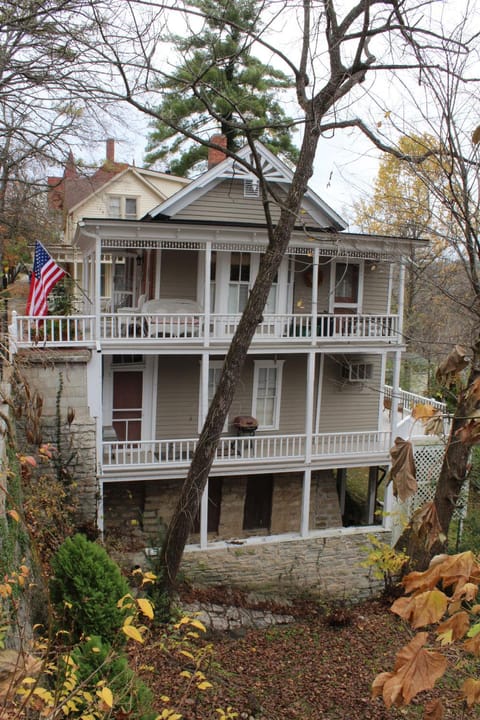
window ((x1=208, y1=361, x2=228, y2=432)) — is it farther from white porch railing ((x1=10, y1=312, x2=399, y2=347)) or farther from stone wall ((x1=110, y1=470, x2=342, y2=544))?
stone wall ((x1=110, y1=470, x2=342, y2=544))

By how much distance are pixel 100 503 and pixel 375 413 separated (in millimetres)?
8281

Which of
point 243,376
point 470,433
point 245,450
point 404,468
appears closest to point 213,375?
point 243,376

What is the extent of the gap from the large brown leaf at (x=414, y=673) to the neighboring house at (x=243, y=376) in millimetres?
10603

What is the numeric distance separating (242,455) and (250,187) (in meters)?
6.59

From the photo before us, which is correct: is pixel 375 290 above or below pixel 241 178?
below

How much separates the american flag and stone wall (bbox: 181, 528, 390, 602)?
632cm

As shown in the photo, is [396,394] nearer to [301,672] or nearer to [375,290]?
[375,290]

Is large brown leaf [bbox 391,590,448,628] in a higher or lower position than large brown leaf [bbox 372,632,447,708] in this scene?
higher

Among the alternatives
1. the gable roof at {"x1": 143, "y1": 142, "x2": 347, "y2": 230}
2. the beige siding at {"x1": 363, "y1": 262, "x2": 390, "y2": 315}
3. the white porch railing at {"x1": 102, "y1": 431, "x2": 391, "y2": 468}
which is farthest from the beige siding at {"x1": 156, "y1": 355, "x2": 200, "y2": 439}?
the beige siding at {"x1": 363, "y1": 262, "x2": 390, "y2": 315}

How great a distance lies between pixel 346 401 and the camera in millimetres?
16625

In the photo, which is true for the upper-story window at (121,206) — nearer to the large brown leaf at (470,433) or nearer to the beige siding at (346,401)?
the beige siding at (346,401)

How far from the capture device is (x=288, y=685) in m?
9.88

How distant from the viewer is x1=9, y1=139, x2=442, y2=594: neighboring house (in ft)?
43.1

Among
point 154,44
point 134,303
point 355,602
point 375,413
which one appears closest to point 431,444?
point 375,413
